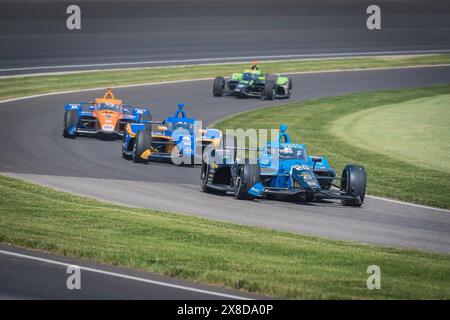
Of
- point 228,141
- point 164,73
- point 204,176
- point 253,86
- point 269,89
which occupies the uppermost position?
point 164,73

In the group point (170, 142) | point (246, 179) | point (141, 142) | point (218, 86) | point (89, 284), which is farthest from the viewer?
point (218, 86)

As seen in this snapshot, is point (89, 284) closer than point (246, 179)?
Yes

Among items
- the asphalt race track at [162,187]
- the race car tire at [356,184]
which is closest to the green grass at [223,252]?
the asphalt race track at [162,187]

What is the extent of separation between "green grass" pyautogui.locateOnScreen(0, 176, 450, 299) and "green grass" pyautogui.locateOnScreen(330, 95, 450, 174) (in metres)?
A: 11.3

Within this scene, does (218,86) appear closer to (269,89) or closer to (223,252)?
(269,89)

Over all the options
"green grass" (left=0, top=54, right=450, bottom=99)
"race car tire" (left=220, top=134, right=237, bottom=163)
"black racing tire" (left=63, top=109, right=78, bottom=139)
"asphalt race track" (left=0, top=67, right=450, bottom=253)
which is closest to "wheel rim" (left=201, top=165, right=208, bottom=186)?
"asphalt race track" (left=0, top=67, right=450, bottom=253)

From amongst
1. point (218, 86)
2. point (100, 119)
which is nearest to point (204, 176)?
point (100, 119)

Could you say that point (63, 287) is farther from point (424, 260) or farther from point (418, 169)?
point (418, 169)

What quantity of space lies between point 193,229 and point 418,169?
11476 mm

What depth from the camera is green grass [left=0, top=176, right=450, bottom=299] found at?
14.2 metres

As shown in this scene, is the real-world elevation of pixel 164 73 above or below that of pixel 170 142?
above

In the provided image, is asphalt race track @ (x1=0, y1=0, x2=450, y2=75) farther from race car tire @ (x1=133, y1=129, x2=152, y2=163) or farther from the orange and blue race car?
race car tire @ (x1=133, y1=129, x2=152, y2=163)

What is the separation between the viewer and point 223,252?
16125mm

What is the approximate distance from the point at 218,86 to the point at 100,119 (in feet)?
39.3
